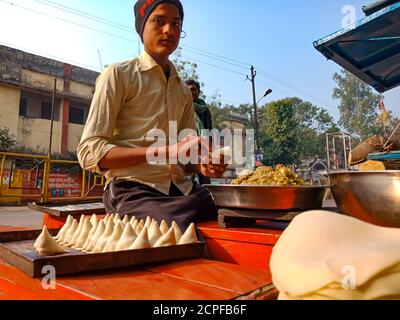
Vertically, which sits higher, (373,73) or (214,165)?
(373,73)

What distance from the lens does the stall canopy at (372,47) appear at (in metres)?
2.72

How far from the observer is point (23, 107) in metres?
15.6

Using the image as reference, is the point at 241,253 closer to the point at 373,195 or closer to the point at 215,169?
the point at 215,169

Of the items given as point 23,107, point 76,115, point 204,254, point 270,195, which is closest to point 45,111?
point 23,107

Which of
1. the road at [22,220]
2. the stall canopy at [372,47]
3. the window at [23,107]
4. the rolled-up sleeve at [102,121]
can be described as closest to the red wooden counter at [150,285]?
the rolled-up sleeve at [102,121]

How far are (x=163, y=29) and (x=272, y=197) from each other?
1205 millimetres

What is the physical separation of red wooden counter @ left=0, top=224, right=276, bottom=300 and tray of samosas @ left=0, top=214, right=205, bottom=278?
0.03 metres

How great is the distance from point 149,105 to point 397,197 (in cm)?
144

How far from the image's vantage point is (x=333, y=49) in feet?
10.8

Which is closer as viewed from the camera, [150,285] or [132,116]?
[150,285]

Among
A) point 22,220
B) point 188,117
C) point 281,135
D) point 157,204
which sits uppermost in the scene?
point 281,135

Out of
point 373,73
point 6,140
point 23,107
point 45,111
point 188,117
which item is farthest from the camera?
point 45,111

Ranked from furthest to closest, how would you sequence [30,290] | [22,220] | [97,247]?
[22,220] < [97,247] < [30,290]
